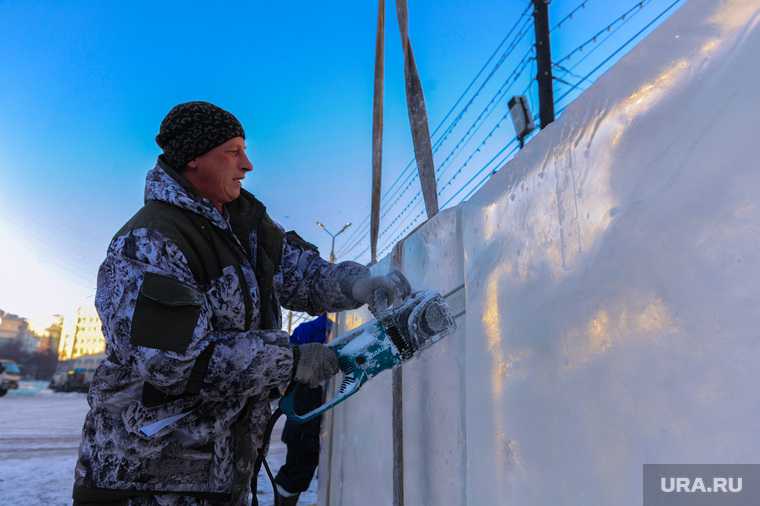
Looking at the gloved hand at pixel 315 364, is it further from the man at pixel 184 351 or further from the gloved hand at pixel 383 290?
the gloved hand at pixel 383 290

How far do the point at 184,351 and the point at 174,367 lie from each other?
0.13ft

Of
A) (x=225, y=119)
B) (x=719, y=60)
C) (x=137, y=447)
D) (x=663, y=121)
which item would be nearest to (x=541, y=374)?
(x=663, y=121)

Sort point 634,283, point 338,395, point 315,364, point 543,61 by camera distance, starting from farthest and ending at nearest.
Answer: point 543,61 < point 338,395 < point 315,364 < point 634,283

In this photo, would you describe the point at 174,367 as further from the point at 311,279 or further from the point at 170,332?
the point at 311,279

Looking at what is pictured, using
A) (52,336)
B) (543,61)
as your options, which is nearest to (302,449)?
(543,61)

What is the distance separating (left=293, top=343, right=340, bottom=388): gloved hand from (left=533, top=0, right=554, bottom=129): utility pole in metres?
6.11

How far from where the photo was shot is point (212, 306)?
4.31 feet

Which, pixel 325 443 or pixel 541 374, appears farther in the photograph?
pixel 325 443

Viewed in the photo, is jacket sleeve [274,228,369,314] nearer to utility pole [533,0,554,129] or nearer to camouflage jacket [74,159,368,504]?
camouflage jacket [74,159,368,504]

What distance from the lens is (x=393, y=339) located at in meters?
1.31

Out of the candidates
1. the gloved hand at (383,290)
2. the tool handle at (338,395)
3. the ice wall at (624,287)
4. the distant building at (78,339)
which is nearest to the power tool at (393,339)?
the tool handle at (338,395)

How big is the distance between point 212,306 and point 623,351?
978 mm

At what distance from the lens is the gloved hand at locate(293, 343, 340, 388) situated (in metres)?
1.24

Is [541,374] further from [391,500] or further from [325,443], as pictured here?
[325,443]
